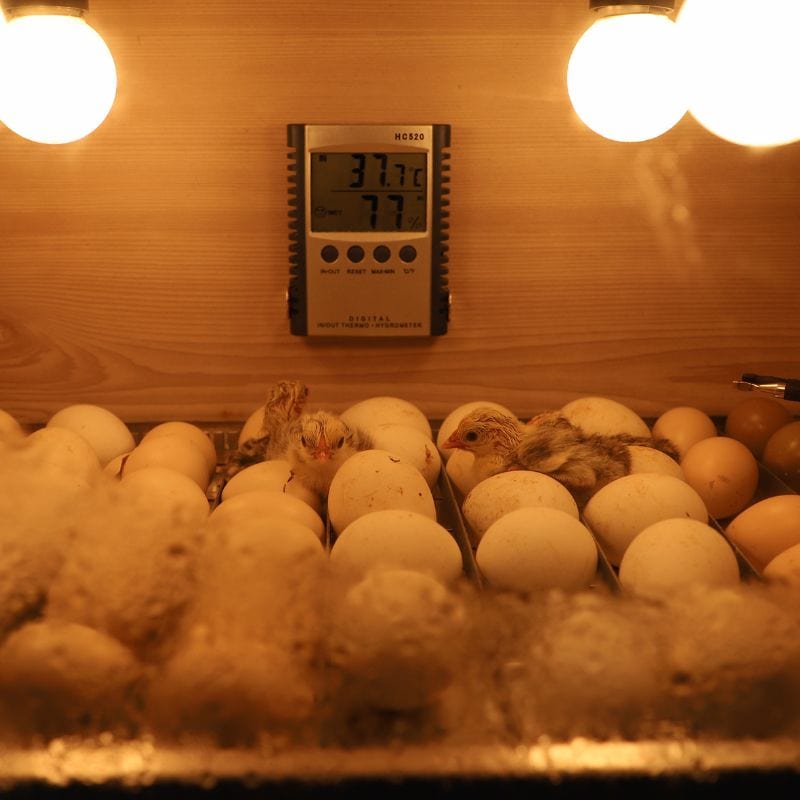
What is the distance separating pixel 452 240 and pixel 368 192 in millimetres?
129

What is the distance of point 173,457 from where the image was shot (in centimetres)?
110

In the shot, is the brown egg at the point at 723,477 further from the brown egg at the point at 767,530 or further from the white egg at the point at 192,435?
the white egg at the point at 192,435

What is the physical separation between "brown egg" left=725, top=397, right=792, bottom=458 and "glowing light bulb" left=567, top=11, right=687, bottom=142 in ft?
1.44

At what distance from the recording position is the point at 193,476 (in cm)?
111

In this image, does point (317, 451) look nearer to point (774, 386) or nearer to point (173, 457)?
point (173, 457)

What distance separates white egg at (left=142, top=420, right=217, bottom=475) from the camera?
1173mm

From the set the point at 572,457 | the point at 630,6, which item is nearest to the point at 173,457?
the point at 572,457

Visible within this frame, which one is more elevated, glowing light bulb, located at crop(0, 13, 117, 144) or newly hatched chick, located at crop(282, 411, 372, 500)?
glowing light bulb, located at crop(0, 13, 117, 144)

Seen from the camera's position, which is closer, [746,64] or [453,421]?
[746,64]

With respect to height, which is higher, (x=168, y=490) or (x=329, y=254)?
(x=329, y=254)

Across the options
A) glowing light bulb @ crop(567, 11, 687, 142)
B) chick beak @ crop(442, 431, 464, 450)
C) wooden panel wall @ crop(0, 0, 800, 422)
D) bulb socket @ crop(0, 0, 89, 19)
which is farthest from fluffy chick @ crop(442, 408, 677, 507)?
bulb socket @ crop(0, 0, 89, 19)

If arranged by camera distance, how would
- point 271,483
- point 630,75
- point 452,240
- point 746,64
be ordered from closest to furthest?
point 746,64 → point 630,75 → point 271,483 → point 452,240

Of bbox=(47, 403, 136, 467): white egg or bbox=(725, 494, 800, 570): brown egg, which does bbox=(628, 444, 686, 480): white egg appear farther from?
bbox=(47, 403, 136, 467): white egg

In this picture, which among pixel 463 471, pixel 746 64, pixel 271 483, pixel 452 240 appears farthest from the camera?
pixel 452 240
